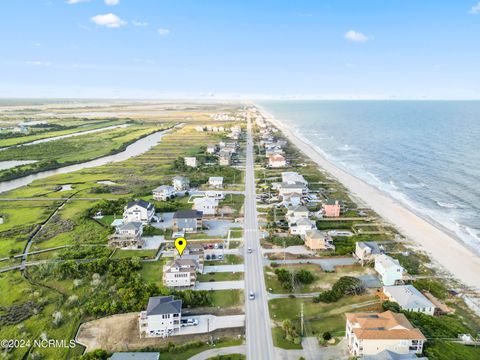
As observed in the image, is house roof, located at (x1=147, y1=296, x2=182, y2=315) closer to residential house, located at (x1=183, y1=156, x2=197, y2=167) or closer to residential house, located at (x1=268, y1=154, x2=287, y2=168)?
residential house, located at (x1=183, y1=156, x2=197, y2=167)

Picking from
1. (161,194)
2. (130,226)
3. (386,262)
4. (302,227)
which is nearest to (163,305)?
(130,226)

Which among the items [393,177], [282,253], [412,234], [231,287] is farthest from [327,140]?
[231,287]

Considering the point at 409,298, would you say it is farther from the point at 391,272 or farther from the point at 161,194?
the point at 161,194

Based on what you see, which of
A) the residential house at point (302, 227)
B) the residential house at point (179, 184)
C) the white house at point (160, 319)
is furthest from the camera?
the residential house at point (179, 184)

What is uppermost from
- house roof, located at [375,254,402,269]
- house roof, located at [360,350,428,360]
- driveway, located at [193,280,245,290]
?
house roof, located at [375,254,402,269]

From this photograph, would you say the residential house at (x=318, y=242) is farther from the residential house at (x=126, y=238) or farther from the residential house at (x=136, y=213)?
the residential house at (x=136, y=213)

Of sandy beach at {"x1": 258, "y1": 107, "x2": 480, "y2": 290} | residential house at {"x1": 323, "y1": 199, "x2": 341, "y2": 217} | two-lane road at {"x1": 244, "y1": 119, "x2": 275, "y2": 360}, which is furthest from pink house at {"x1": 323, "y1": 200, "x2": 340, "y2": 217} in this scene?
two-lane road at {"x1": 244, "y1": 119, "x2": 275, "y2": 360}

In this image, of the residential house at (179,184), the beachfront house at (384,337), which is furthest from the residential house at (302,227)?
the residential house at (179,184)
